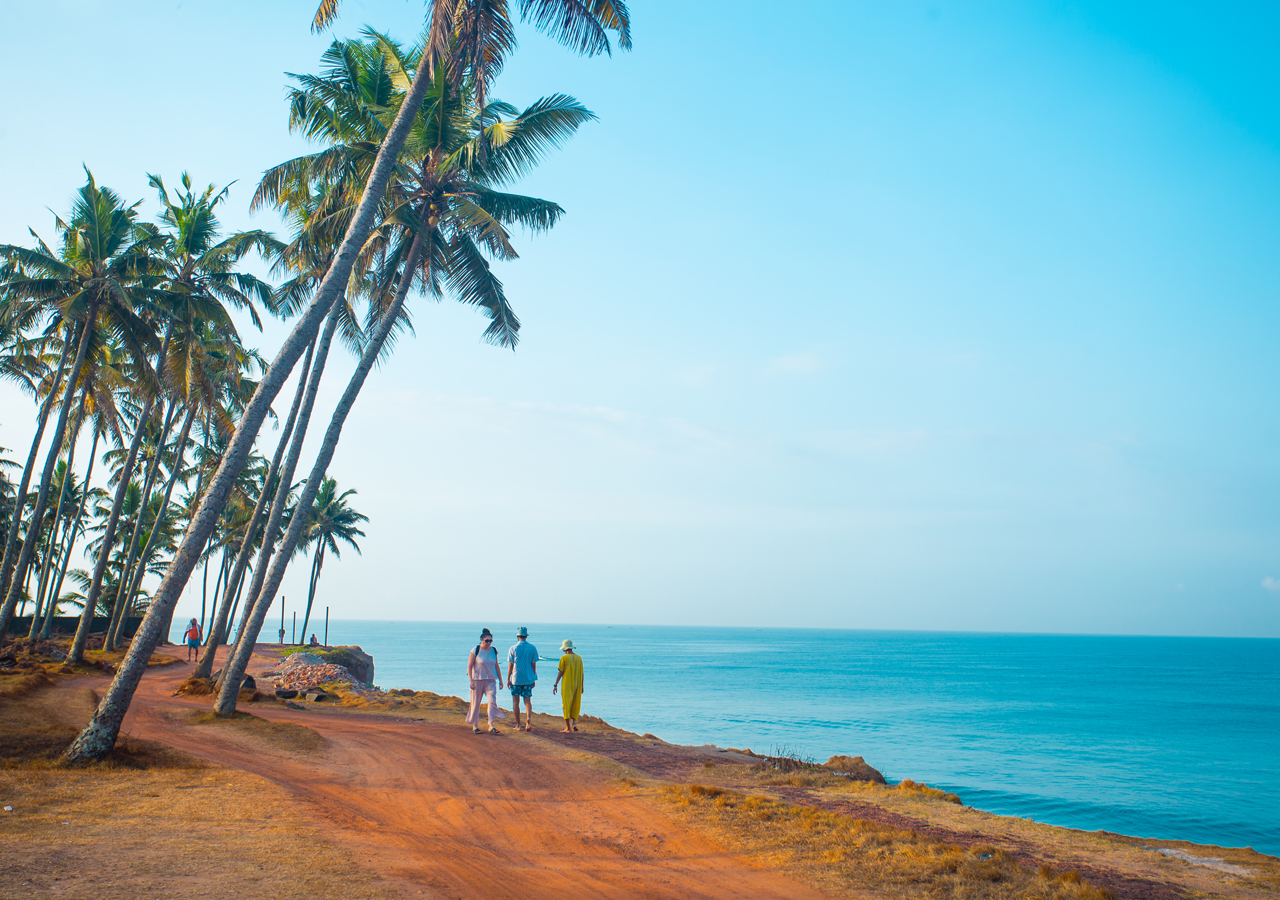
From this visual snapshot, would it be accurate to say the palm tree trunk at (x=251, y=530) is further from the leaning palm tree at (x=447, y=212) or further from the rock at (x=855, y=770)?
the rock at (x=855, y=770)

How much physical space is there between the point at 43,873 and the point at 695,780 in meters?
8.01

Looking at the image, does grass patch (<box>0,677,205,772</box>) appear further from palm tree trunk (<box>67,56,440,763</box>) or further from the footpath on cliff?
palm tree trunk (<box>67,56,440,763</box>)

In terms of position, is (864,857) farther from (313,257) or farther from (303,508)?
(313,257)

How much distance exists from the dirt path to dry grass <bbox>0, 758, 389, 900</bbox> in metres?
0.47

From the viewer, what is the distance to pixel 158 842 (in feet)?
19.8

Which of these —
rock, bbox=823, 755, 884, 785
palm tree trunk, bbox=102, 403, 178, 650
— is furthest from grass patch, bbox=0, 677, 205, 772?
palm tree trunk, bbox=102, 403, 178, 650

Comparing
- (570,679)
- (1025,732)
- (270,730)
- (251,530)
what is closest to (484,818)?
(270,730)

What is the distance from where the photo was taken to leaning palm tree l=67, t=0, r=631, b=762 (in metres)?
9.02

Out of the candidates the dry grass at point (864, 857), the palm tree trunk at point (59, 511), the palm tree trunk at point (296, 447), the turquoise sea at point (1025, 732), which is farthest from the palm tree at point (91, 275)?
the turquoise sea at point (1025, 732)

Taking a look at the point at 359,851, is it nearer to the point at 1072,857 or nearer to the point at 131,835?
the point at 131,835

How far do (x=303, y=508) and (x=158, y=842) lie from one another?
9.56 m

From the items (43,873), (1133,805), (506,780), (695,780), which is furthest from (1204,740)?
(43,873)

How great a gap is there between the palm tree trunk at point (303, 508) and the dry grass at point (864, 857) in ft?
31.8

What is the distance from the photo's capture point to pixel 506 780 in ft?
33.2
